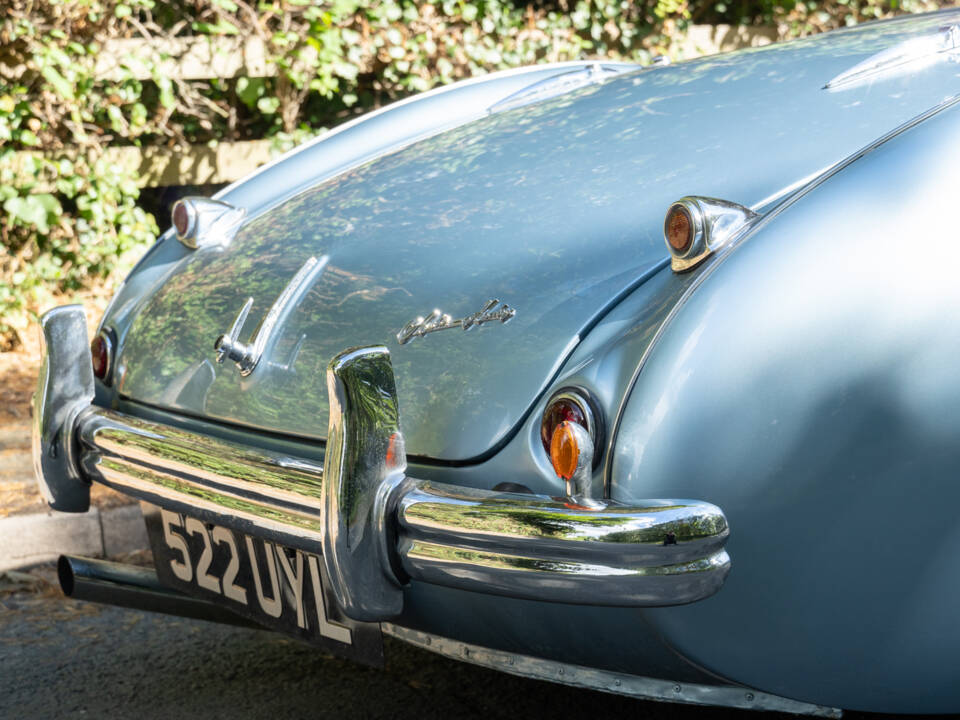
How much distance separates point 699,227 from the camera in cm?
142

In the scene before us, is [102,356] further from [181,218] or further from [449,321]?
[449,321]

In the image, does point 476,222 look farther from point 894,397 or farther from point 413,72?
point 413,72

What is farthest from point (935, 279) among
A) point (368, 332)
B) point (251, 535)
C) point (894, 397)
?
point (251, 535)

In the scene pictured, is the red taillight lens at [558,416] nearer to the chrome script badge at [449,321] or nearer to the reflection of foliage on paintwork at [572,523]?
the reflection of foliage on paintwork at [572,523]

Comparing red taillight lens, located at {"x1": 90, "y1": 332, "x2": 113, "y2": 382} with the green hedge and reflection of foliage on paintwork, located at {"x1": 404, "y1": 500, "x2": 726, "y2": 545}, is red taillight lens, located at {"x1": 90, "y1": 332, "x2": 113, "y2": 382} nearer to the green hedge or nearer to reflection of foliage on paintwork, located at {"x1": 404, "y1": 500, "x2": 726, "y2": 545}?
reflection of foliage on paintwork, located at {"x1": 404, "y1": 500, "x2": 726, "y2": 545}

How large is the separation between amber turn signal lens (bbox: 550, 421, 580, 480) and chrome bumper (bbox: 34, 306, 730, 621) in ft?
0.13

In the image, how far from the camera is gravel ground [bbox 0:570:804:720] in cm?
211

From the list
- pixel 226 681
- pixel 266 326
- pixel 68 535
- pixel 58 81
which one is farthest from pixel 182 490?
pixel 58 81

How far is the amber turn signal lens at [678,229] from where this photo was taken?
56.4 inches

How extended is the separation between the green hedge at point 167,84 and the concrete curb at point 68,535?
2244 millimetres

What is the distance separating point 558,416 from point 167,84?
14.4 ft

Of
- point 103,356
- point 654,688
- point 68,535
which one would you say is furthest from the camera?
point 68,535

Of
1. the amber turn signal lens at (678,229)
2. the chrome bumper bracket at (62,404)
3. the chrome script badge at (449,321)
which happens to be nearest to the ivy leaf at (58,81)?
the chrome bumper bracket at (62,404)

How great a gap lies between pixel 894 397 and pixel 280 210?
57.3 inches
